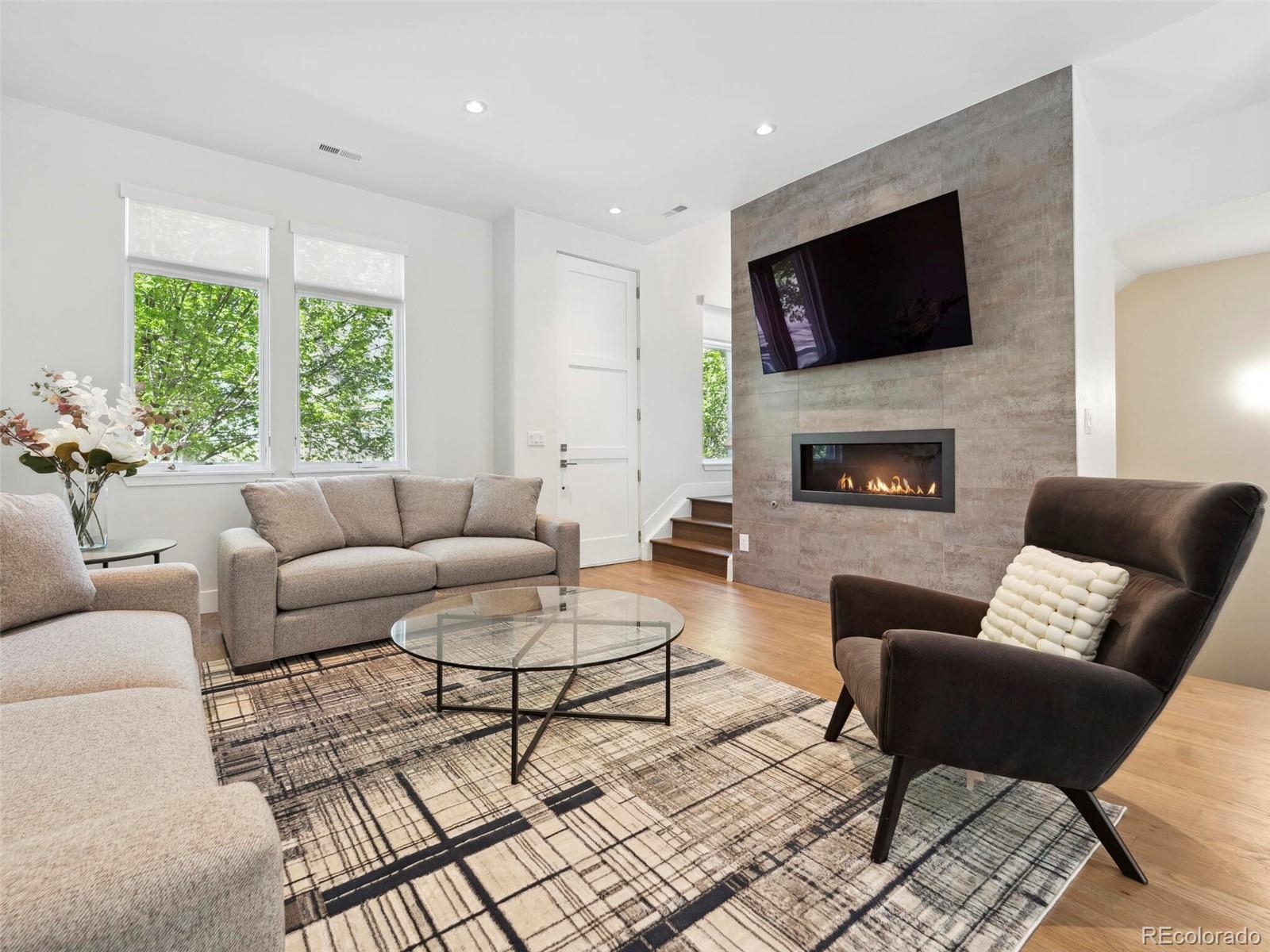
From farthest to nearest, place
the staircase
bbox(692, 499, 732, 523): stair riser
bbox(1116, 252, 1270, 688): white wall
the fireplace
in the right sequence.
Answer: bbox(692, 499, 732, 523): stair riser → the staircase → bbox(1116, 252, 1270, 688): white wall → the fireplace

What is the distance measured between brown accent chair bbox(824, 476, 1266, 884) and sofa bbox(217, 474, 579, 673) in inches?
92.8

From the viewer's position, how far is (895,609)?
190 centimetres

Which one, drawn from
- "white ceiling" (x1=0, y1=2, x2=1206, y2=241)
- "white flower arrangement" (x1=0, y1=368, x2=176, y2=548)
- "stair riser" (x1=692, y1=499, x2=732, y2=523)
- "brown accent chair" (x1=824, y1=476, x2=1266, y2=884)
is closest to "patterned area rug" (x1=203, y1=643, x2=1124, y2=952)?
"brown accent chair" (x1=824, y1=476, x2=1266, y2=884)

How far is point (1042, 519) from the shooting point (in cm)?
183

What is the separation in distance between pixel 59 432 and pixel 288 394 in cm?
145

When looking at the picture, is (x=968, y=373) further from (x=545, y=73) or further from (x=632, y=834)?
(x=632, y=834)

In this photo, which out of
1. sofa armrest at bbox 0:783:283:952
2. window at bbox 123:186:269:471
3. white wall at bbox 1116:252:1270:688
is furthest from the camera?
white wall at bbox 1116:252:1270:688

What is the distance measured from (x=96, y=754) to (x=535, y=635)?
1.24 meters

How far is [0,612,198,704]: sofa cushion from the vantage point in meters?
1.36

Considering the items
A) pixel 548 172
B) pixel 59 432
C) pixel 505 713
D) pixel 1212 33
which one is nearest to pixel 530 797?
pixel 505 713

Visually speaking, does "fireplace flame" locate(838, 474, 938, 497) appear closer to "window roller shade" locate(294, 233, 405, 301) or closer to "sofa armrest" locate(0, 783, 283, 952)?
"window roller shade" locate(294, 233, 405, 301)

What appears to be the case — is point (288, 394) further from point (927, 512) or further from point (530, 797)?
point (927, 512)

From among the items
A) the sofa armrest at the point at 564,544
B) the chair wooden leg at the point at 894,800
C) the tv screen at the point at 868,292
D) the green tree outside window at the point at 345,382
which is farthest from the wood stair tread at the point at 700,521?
the chair wooden leg at the point at 894,800

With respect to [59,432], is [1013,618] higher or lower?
lower
